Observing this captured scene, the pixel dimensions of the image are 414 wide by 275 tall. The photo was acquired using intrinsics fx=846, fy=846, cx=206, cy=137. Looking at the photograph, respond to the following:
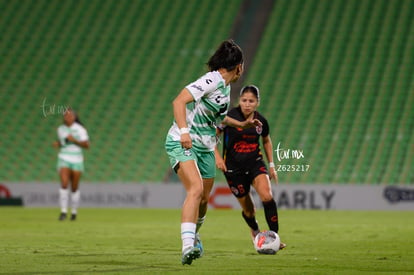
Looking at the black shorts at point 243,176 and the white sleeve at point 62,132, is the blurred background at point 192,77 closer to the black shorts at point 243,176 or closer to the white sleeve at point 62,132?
the white sleeve at point 62,132

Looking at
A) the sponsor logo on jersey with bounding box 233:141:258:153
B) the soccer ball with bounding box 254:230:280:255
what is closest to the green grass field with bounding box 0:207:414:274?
the soccer ball with bounding box 254:230:280:255

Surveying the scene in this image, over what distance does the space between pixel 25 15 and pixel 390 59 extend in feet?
43.4

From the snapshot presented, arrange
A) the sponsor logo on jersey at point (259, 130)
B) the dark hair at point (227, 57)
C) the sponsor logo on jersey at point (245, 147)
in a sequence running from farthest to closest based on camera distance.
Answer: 1. the sponsor logo on jersey at point (245, 147)
2. the sponsor logo on jersey at point (259, 130)
3. the dark hair at point (227, 57)

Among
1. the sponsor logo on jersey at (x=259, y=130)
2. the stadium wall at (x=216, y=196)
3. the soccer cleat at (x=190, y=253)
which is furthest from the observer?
the stadium wall at (x=216, y=196)

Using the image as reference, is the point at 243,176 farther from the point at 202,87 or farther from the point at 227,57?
the point at 202,87

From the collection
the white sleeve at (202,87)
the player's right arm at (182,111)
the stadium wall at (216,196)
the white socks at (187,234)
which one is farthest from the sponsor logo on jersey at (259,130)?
the stadium wall at (216,196)

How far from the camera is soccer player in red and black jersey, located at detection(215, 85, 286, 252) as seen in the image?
10609mm

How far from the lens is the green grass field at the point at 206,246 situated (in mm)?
8047

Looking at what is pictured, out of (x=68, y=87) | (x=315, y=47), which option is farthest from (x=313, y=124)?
(x=68, y=87)

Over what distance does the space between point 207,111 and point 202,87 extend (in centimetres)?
46

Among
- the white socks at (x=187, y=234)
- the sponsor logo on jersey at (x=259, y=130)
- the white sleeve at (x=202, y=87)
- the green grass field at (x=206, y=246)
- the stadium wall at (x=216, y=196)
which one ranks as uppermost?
the white sleeve at (x=202, y=87)

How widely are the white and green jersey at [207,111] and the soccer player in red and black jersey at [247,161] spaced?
1874 millimetres

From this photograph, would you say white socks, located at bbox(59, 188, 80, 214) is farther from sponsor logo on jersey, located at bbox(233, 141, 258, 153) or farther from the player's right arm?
the player's right arm

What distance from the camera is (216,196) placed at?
23.4 meters
